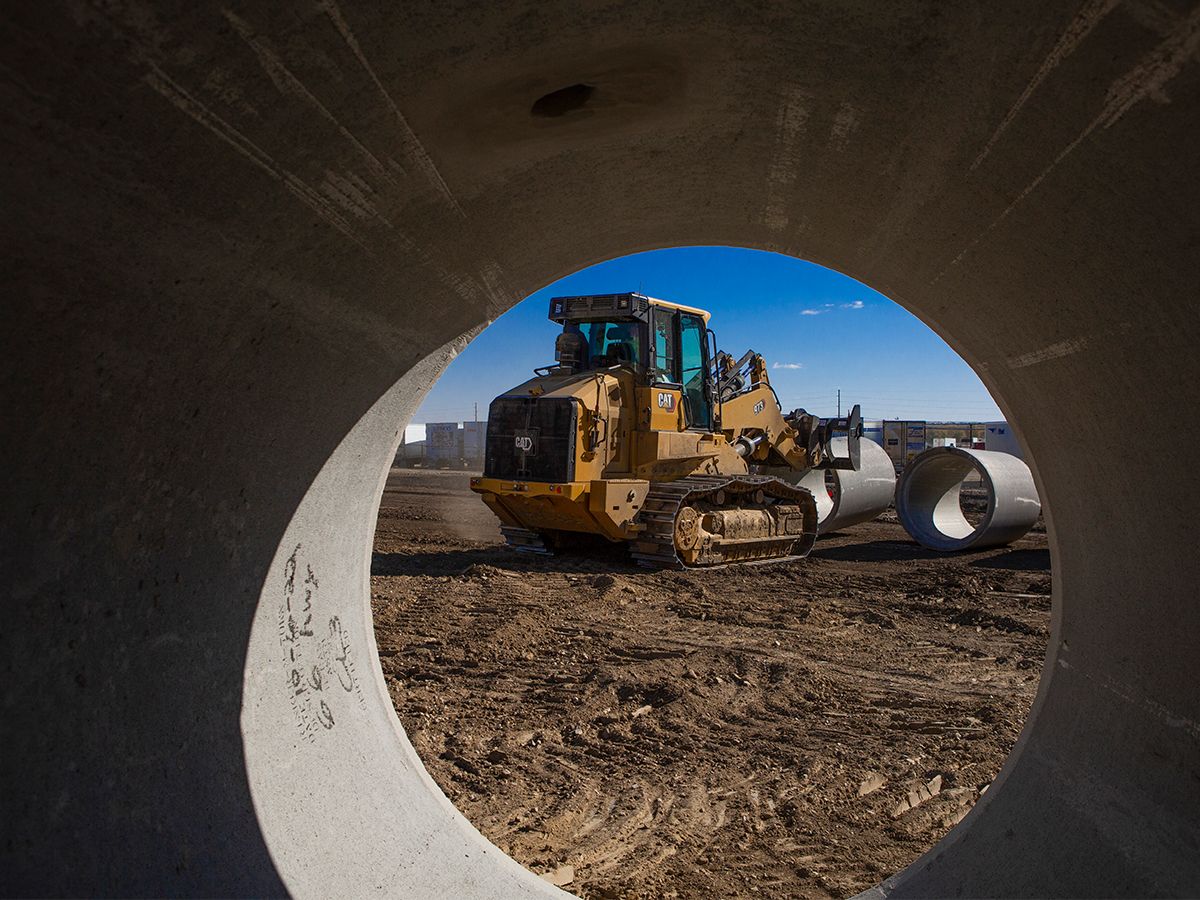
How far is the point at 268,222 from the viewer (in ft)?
5.64

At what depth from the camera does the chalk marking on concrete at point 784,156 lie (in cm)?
191

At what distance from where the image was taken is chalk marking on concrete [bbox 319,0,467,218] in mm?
1284

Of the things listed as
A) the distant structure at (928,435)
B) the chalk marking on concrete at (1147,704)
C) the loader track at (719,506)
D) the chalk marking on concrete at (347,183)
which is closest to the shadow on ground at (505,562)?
the loader track at (719,506)

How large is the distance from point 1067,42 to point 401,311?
1.79 meters

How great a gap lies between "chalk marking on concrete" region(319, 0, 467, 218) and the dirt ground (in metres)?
2.61

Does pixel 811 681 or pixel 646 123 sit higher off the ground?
pixel 646 123

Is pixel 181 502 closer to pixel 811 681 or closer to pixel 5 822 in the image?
pixel 5 822

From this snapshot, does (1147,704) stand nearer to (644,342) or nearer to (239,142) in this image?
(239,142)

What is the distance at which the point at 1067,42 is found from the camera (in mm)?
1413

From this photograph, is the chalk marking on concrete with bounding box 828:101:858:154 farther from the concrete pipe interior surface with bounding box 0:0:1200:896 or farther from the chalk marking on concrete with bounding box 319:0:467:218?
the chalk marking on concrete with bounding box 319:0:467:218

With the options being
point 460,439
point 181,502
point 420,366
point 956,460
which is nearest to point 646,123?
point 420,366

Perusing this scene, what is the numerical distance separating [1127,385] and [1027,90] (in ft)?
3.04

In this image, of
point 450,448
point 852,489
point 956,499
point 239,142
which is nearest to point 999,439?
point 956,499

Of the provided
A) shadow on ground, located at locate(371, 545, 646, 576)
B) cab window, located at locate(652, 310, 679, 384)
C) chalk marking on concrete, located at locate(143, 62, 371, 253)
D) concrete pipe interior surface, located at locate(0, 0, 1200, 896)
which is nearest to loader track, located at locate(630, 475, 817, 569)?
shadow on ground, located at locate(371, 545, 646, 576)
